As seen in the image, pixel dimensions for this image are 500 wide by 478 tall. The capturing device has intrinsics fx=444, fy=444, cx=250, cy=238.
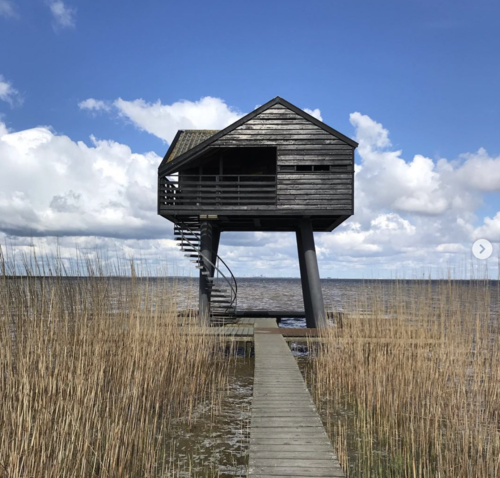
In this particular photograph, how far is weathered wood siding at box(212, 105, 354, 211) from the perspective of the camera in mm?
13555

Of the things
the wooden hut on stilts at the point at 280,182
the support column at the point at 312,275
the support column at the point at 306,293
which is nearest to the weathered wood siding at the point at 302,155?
the wooden hut on stilts at the point at 280,182

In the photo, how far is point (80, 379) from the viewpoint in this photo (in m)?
4.84

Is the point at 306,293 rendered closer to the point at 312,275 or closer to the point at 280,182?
the point at 312,275

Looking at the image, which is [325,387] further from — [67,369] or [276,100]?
[276,100]

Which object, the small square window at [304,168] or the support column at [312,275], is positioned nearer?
the support column at [312,275]

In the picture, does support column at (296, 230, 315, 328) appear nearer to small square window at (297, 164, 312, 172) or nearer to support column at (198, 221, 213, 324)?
small square window at (297, 164, 312, 172)

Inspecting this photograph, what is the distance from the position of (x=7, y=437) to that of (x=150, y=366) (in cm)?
308

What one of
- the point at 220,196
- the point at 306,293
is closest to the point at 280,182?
the point at 220,196

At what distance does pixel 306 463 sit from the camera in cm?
442

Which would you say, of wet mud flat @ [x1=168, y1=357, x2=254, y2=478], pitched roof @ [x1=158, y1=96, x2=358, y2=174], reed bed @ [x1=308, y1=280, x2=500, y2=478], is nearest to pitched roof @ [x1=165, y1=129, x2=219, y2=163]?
pitched roof @ [x1=158, y1=96, x2=358, y2=174]

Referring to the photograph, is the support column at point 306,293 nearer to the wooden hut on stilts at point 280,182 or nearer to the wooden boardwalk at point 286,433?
the wooden hut on stilts at point 280,182

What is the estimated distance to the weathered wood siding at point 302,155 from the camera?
13555 mm

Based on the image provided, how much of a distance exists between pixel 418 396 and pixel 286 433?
2.77 metres

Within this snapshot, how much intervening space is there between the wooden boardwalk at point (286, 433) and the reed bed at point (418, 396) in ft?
1.36
